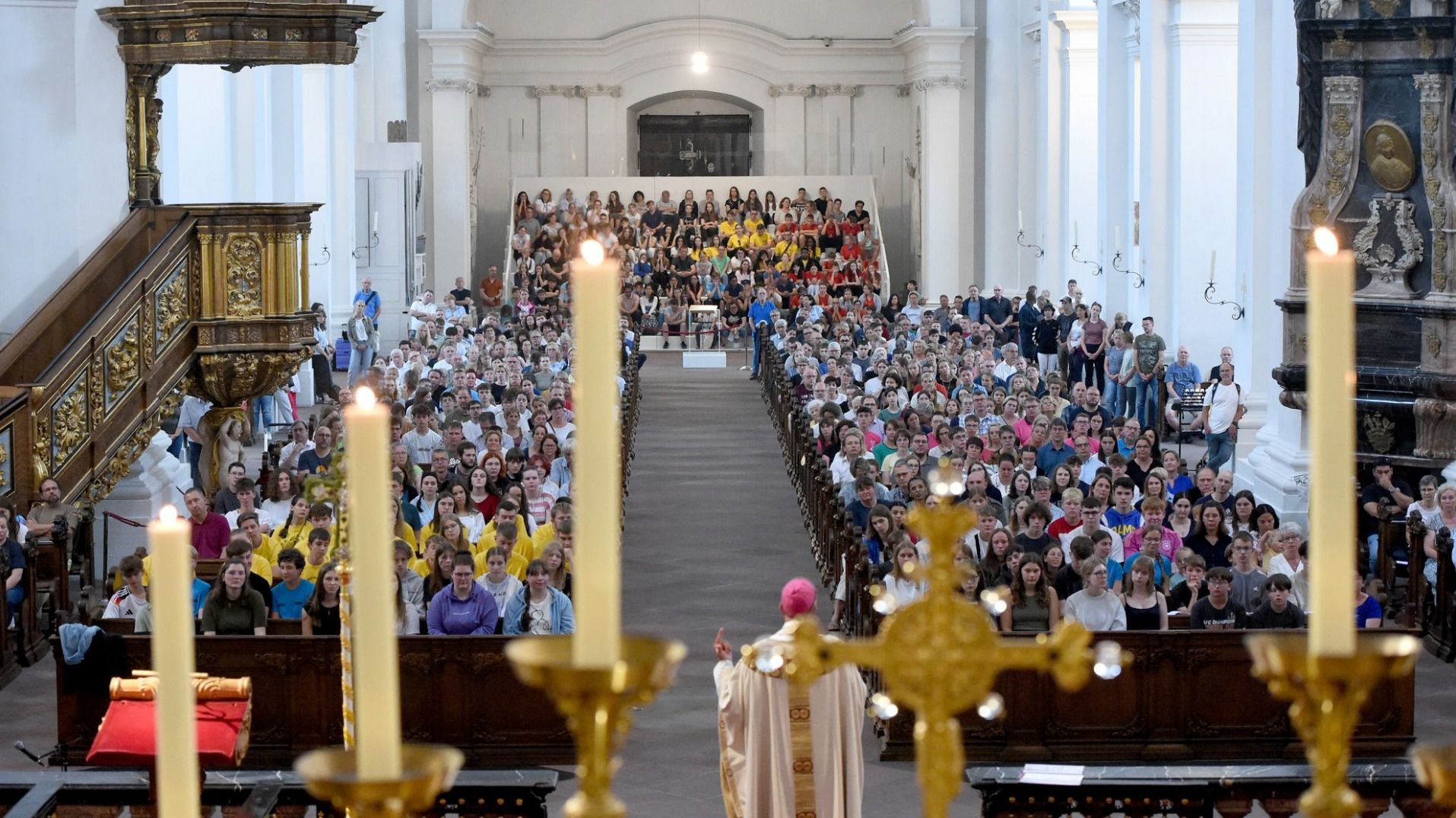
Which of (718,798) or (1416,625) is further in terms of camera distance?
(1416,625)

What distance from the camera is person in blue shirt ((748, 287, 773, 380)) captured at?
32.1m

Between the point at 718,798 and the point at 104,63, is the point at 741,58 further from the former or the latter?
the point at 718,798

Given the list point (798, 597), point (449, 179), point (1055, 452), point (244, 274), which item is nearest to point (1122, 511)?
point (1055, 452)

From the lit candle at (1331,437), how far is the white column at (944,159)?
38.2m

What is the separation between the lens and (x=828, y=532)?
16078 mm

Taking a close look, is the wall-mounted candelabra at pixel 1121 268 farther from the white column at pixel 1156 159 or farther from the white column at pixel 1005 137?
the white column at pixel 1005 137

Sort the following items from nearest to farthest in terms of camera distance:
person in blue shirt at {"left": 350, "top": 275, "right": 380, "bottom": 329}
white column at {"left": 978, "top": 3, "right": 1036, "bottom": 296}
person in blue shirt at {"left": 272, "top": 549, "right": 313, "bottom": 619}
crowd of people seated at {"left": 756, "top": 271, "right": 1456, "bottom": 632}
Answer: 1. crowd of people seated at {"left": 756, "top": 271, "right": 1456, "bottom": 632}
2. person in blue shirt at {"left": 272, "top": 549, "right": 313, "bottom": 619}
3. person in blue shirt at {"left": 350, "top": 275, "right": 380, "bottom": 329}
4. white column at {"left": 978, "top": 3, "right": 1036, "bottom": 296}

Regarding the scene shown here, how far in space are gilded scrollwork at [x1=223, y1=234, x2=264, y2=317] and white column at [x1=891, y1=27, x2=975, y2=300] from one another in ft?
81.2

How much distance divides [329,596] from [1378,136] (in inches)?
400

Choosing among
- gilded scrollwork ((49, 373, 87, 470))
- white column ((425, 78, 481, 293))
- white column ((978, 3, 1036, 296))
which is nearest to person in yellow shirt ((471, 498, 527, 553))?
gilded scrollwork ((49, 373, 87, 470))

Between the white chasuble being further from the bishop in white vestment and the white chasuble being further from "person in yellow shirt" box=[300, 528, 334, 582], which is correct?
"person in yellow shirt" box=[300, 528, 334, 582]

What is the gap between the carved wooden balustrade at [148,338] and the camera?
1472 cm

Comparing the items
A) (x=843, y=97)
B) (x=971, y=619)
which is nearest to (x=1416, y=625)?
→ (x=971, y=619)

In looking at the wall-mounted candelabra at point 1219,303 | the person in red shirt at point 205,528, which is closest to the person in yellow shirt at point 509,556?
the person in red shirt at point 205,528
